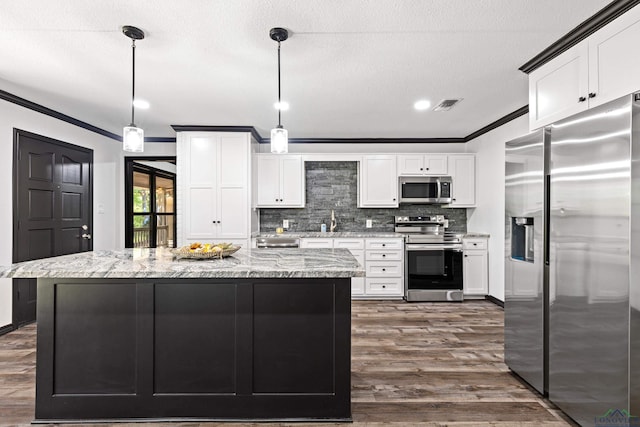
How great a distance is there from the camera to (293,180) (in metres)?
5.24

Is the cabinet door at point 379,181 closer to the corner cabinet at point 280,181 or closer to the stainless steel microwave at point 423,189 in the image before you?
the stainless steel microwave at point 423,189

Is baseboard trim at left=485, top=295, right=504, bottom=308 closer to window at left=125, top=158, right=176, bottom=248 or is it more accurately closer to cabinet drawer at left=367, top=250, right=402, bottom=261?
cabinet drawer at left=367, top=250, right=402, bottom=261

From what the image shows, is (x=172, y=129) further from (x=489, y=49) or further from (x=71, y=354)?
(x=489, y=49)

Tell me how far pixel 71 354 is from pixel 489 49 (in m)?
3.41

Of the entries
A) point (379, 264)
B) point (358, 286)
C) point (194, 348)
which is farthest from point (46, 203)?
point (379, 264)

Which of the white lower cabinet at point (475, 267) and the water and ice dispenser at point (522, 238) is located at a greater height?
the water and ice dispenser at point (522, 238)

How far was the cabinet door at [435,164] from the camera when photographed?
5199mm

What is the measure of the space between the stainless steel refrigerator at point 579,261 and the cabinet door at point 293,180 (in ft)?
10.2

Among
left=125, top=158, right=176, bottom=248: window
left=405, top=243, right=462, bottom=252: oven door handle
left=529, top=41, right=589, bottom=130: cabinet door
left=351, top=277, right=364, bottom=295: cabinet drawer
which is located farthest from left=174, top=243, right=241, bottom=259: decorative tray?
left=125, top=158, right=176, bottom=248: window

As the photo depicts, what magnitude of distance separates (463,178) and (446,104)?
174cm

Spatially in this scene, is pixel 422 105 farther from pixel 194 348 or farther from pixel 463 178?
pixel 194 348

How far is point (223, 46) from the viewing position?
249cm

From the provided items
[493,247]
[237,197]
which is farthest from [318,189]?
[493,247]

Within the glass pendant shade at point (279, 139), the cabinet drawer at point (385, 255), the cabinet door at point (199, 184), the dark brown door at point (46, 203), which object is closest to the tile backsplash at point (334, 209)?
the cabinet drawer at point (385, 255)
